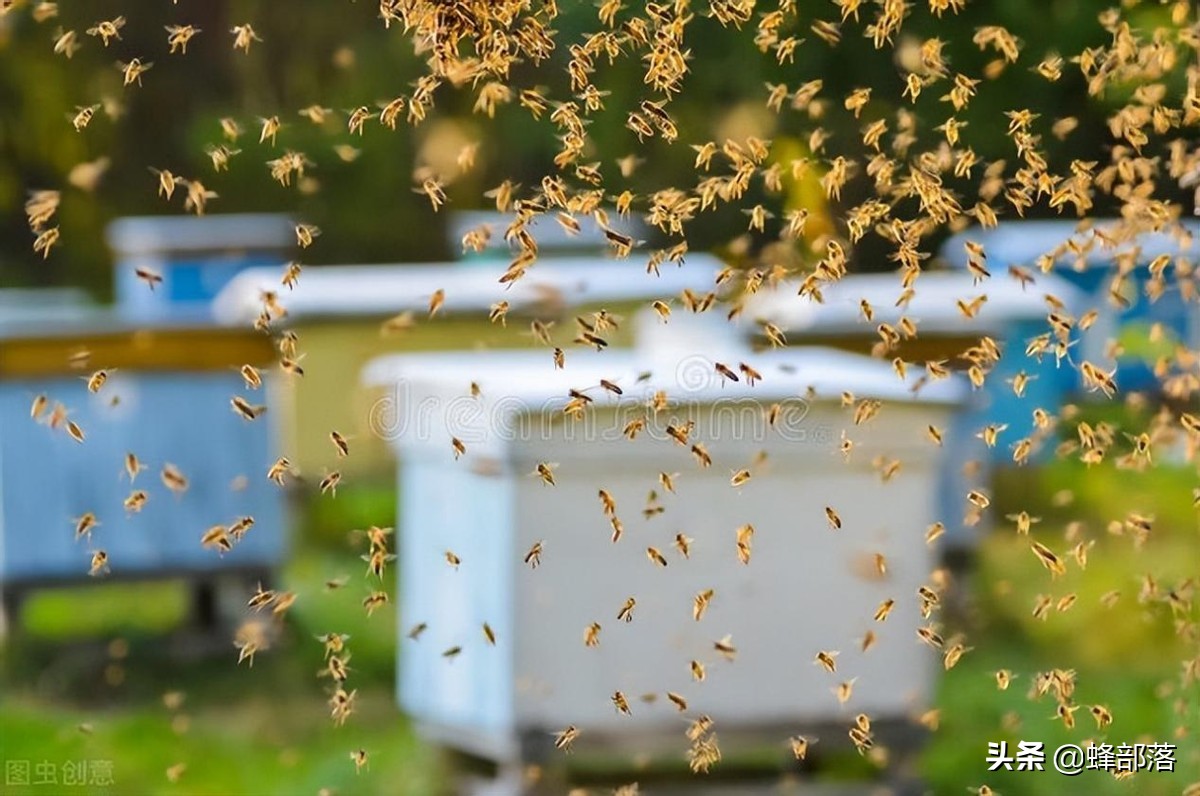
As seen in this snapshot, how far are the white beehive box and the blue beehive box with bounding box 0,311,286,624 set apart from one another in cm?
105

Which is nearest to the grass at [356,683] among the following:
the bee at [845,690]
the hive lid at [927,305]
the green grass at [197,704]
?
the green grass at [197,704]

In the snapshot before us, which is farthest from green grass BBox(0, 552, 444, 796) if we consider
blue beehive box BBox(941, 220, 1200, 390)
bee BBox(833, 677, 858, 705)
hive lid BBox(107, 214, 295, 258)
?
blue beehive box BBox(941, 220, 1200, 390)

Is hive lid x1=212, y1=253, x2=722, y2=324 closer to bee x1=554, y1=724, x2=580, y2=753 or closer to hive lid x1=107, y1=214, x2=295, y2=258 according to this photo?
hive lid x1=107, y1=214, x2=295, y2=258

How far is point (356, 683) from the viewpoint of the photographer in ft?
12.5

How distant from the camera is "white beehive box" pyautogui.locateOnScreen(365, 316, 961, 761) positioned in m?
2.70

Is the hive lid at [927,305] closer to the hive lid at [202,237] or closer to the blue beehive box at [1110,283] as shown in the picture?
the blue beehive box at [1110,283]

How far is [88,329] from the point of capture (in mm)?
3715

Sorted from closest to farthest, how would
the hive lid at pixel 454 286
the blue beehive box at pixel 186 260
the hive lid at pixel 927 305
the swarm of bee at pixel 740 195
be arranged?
1. the swarm of bee at pixel 740 195
2. the hive lid at pixel 927 305
3. the hive lid at pixel 454 286
4. the blue beehive box at pixel 186 260

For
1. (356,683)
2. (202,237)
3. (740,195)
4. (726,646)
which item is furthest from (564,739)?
(202,237)

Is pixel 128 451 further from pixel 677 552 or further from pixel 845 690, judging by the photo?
pixel 845 690

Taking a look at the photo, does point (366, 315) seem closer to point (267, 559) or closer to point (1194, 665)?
point (267, 559)

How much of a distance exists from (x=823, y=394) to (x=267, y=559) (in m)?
1.70

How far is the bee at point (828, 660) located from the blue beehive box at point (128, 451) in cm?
152

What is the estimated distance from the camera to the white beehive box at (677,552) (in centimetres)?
Answer: 270
